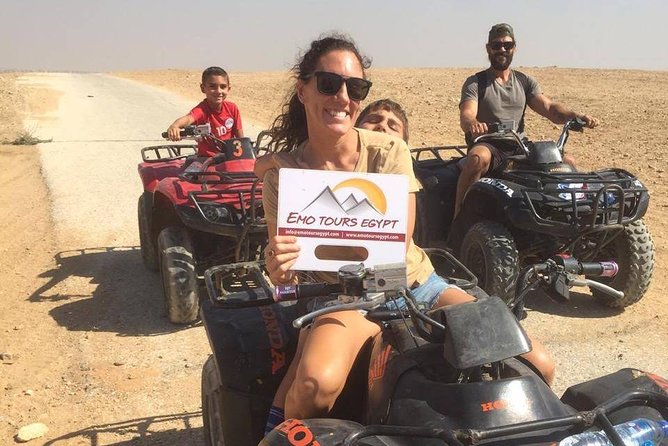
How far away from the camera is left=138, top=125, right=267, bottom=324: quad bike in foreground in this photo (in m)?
5.48

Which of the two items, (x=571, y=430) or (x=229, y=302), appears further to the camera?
(x=229, y=302)

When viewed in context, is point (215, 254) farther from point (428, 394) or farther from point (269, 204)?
point (428, 394)

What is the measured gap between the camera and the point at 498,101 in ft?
22.1

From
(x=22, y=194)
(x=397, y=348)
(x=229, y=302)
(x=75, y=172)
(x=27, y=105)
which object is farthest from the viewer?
(x=27, y=105)

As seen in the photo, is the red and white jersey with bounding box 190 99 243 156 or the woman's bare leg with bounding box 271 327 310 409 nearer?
the woman's bare leg with bounding box 271 327 310 409

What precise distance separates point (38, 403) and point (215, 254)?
1968 millimetres

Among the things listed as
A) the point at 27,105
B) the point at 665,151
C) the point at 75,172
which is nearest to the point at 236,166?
the point at 75,172

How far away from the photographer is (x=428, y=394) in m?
2.09

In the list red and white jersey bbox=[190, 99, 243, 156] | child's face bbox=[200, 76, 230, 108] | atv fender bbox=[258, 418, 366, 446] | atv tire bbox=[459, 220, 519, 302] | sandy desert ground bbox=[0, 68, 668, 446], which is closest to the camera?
atv fender bbox=[258, 418, 366, 446]

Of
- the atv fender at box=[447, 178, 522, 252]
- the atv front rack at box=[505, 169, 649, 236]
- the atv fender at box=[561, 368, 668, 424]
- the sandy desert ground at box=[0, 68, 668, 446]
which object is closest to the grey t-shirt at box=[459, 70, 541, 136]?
the atv fender at box=[447, 178, 522, 252]

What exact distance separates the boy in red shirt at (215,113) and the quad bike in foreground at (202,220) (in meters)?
0.59

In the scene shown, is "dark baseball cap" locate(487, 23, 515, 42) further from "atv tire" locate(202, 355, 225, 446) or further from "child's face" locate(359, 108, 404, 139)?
"atv tire" locate(202, 355, 225, 446)

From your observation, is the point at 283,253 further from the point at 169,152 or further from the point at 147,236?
the point at 169,152

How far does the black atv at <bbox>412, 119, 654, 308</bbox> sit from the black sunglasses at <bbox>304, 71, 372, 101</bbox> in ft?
9.09
